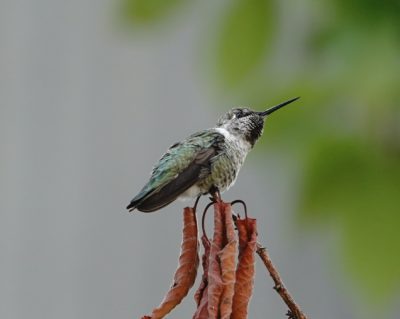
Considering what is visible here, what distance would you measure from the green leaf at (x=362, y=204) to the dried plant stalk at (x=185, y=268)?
141mm

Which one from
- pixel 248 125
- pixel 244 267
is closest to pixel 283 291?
pixel 244 267

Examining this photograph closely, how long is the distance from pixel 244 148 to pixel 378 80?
0.79ft

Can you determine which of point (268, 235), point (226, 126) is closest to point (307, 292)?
point (268, 235)

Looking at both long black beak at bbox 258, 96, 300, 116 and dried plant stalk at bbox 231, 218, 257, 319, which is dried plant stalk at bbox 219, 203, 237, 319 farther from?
long black beak at bbox 258, 96, 300, 116

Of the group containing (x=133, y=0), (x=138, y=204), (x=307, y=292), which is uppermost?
(x=307, y=292)

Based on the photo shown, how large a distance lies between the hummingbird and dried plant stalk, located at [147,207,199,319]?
0.10 ft

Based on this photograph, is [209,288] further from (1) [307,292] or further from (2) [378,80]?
(1) [307,292]

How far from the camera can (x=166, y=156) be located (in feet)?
4.21

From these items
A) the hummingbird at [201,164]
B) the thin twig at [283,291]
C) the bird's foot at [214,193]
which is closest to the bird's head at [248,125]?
the hummingbird at [201,164]

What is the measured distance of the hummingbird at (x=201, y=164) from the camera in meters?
1.20

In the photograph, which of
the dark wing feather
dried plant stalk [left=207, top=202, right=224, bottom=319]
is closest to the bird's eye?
the dark wing feather

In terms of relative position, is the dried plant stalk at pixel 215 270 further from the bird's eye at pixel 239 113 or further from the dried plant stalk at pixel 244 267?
the bird's eye at pixel 239 113

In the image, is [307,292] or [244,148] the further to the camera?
[307,292]

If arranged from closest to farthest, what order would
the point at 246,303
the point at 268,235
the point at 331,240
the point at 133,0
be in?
the point at 246,303, the point at 331,240, the point at 133,0, the point at 268,235
